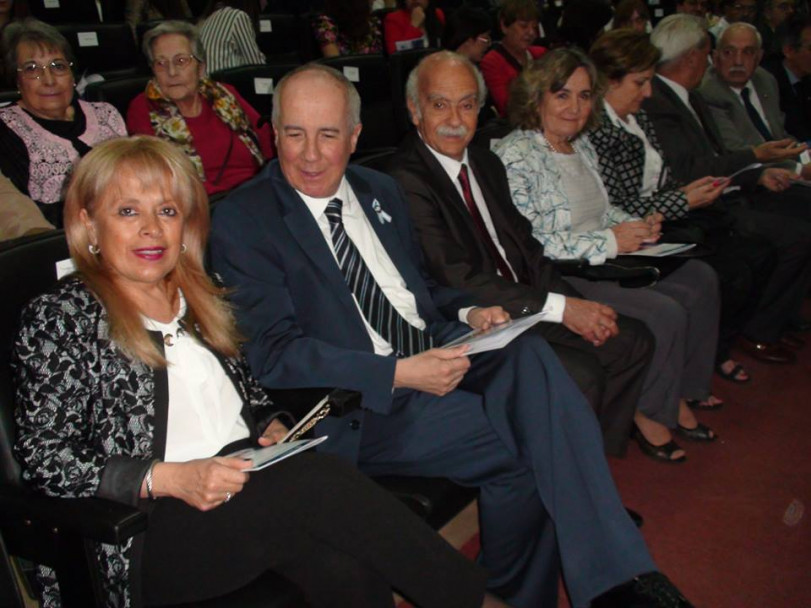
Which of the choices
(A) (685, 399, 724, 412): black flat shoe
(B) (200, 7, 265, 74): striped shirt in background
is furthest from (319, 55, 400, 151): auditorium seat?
(A) (685, 399, 724, 412): black flat shoe

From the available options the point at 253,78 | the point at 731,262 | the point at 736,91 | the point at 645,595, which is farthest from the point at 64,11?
the point at 645,595

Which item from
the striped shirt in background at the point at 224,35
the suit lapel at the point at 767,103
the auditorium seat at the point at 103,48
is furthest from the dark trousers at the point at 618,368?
the auditorium seat at the point at 103,48

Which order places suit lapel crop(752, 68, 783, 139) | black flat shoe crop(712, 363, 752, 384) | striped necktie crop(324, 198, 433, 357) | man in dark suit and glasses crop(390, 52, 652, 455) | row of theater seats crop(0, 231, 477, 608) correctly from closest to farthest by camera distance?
row of theater seats crop(0, 231, 477, 608)
striped necktie crop(324, 198, 433, 357)
man in dark suit and glasses crop(390, 52, 652, 455)
black flat shoe crop(712, 363, 752, 384)
suit lapel crop(752, 68, 783, 139)

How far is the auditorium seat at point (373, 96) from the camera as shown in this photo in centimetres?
346

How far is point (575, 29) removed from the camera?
194 inches

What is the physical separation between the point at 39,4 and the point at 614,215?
401 cm

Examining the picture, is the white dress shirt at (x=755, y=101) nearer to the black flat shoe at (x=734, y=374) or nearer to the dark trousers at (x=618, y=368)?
the black flat shoe at (x=734, y=374)

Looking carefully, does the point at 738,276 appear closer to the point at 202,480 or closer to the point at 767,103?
the point at 767,103

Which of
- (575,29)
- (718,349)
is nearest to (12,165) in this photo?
(718,349)

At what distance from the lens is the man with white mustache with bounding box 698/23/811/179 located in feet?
12.1

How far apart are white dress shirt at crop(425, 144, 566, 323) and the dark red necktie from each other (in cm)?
1

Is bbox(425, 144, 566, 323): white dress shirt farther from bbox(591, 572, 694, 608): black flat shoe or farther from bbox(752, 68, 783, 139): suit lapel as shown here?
bbox(752, 68, 783, 139): suit lapel

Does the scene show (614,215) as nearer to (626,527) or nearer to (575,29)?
(626,527)

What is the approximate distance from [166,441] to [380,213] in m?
0.86
